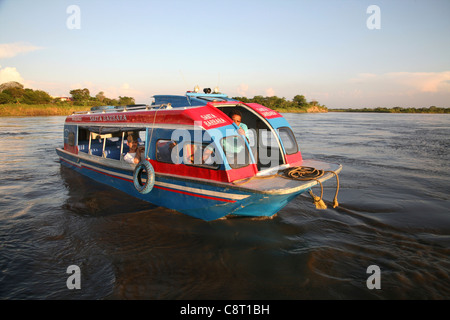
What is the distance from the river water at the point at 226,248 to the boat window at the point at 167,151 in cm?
149

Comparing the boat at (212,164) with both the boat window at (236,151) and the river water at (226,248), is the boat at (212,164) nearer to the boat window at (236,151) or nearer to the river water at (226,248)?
the boat window at (236,151)

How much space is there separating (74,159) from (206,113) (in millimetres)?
6976

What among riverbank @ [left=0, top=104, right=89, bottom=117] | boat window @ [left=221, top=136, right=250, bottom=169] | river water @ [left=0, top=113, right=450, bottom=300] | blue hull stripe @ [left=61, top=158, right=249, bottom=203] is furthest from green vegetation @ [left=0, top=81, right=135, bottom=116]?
boat window @ [left=221, top=136, right=250, bottom=169]

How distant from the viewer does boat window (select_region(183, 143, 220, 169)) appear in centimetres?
528

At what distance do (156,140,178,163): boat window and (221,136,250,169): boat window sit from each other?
1.22 metres

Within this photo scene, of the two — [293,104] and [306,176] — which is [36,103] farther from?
[293,104]

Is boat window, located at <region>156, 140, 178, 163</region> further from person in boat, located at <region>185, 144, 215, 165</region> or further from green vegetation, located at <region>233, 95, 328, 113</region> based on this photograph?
green vegetation, located at <region>233, 95, 328, 113</region>

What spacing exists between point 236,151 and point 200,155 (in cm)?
77

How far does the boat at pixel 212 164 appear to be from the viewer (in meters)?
5.02

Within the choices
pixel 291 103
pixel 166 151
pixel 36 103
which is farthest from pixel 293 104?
pixel 166 151

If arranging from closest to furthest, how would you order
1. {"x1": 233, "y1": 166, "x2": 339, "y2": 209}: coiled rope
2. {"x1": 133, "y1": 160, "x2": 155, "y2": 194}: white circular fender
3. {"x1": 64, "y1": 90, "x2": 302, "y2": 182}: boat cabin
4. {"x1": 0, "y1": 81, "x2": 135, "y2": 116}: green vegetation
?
{"x1": 233, "y1": 166, "x2": 339, "y2": 209}: coiled rope < {"x1": 64, "y1": 90, "x2": 302, "y2": 182}: boat cabin < {"x1": 133, "y1": 160, "x2": 155, "y2": 194}: white circular fender < {"x1": 0, "y1": 81, "x2": 135, "y2": 116}: green vegetation
